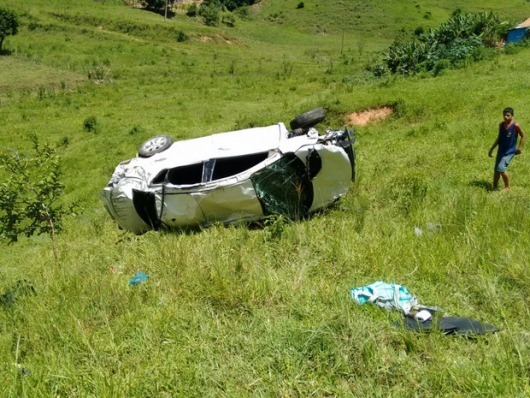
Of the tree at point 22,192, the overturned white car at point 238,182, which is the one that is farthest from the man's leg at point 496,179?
the tree at point 22,192

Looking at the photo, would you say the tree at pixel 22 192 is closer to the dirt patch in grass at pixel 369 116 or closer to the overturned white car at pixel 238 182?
the overturned white car at pixel 238 182

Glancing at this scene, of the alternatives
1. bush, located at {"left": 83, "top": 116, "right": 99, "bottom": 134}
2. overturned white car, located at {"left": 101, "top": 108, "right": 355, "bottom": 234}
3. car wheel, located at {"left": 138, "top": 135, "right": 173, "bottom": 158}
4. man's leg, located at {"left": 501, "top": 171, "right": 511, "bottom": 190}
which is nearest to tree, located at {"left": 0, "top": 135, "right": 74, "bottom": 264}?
overturned white car, located at {"left": 101, "top": 108, "right": 355, "bottom": 234}

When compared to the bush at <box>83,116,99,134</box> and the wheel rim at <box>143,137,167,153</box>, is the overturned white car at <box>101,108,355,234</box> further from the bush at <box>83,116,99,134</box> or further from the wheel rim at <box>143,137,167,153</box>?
the bush at <box>83,116,99,134</box>

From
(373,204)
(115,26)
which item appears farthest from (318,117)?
(115,26)

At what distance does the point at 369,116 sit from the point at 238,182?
344 inches

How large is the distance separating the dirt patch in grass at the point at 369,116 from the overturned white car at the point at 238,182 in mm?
7263

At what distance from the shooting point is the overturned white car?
6922 mm

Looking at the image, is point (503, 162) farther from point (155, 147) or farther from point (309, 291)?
point (155, 147)

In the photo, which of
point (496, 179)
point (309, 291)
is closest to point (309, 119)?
point (496, 179)

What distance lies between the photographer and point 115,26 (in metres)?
47.1

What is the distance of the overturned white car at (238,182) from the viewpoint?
692 centimetres

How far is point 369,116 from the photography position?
14477 millimetres

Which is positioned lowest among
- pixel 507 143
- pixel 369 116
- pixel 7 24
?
pixel 7 24

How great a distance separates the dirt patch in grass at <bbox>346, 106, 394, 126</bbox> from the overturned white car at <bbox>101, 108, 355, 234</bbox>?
7263mm
